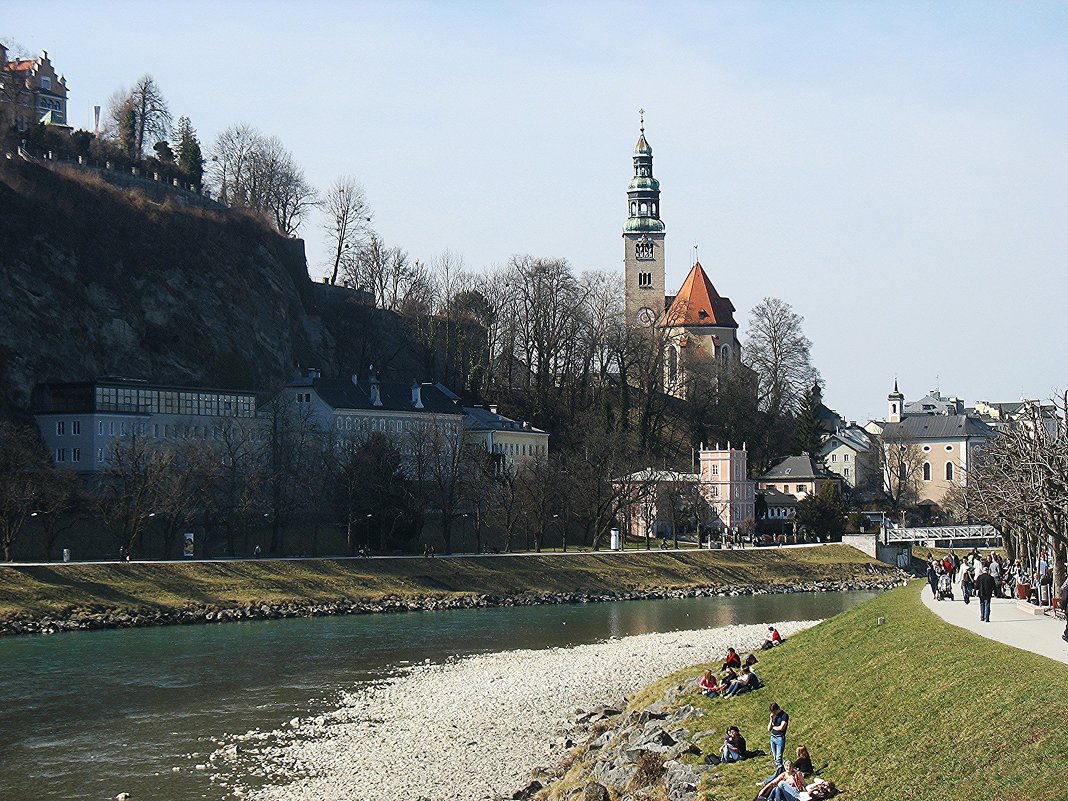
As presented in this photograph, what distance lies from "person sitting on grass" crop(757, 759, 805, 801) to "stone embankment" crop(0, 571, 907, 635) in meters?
39.2

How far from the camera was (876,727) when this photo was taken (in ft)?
75.6

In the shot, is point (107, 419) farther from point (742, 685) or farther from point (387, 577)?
point (742, 685)

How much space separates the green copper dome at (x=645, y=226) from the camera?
146 meters

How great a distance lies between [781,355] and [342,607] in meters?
69.1

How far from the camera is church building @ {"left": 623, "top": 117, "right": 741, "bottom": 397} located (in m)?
129

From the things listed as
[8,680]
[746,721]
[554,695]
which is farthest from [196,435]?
[746,721]

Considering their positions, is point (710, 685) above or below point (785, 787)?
above

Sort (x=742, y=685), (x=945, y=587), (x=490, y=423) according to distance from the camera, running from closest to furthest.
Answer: (x=742, y=685), (x=945, y=587), (x=490, y=423)

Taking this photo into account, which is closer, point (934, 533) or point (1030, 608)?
point (1030, 608)

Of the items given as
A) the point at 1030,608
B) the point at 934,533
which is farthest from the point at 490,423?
the point at 1030,608

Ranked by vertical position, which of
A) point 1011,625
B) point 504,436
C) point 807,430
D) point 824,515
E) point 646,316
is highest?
point 646,316

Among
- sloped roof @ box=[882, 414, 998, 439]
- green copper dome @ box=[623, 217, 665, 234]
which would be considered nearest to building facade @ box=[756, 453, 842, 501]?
sloped roof @ box=[882, 414, 998, 439]

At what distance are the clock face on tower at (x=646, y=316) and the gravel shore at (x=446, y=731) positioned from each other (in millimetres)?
86990

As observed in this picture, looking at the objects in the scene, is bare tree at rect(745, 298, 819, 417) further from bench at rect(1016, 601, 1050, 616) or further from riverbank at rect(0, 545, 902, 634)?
bench at rect(1016, 601, 1050, 616)
